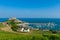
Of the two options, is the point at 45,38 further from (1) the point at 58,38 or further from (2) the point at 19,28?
(2) the point at 19,28

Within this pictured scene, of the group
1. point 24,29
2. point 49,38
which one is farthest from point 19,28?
point 49,38

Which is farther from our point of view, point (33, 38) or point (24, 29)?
point (24, 29)

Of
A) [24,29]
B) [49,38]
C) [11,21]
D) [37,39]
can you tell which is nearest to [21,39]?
[37,39]

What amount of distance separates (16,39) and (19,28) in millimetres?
29358

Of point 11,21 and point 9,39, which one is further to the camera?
point 11,21

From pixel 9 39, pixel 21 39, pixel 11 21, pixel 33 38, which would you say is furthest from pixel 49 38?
pixel 11 21

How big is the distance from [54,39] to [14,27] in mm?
31658

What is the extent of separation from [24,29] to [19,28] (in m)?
1.57

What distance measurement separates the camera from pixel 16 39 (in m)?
23.9

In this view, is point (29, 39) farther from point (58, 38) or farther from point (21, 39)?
point (58, 38)

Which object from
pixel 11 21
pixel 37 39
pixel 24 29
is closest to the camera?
pixel 37 39

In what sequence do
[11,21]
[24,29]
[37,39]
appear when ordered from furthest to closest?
[11,21] < [24,29] < [37,39]

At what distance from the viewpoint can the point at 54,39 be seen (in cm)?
2420

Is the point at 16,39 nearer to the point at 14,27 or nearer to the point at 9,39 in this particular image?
the point at 9,39
